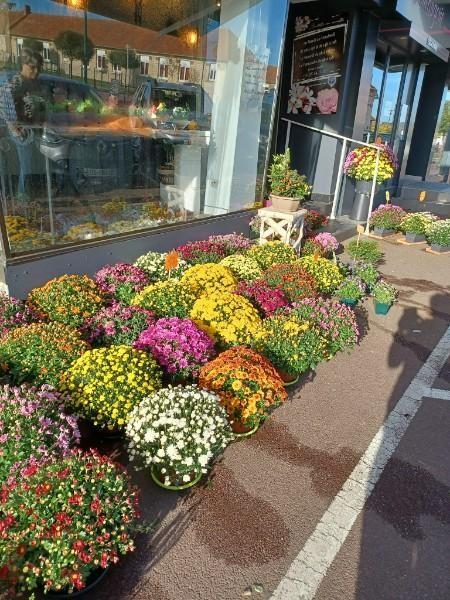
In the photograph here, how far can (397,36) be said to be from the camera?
10766 millimetres

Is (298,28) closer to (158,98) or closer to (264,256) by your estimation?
(158,98)

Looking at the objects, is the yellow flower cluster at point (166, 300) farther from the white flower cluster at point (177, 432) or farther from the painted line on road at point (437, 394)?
the painted line on road at point (437, 394)

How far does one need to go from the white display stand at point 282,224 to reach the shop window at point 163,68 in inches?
98.0

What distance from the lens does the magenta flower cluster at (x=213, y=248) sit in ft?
20.8

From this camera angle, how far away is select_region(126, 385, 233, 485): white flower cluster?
283 cm

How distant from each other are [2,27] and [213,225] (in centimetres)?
403

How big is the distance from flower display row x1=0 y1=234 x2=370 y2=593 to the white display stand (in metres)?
1.25

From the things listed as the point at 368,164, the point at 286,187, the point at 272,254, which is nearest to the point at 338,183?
the point at 368,164

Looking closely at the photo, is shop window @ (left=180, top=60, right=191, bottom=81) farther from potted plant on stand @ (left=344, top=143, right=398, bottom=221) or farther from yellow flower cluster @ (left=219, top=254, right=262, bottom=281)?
potted plant on stand @ (left=344, top=143, right=398, bottom=221)

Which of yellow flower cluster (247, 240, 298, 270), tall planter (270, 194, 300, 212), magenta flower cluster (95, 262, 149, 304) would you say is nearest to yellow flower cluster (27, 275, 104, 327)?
magenta flower cluster (95, 262, 149, 304)

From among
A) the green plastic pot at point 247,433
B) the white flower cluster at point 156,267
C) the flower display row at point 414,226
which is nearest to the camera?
the green plastic pot at point 247,433

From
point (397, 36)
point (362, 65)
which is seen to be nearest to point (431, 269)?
point (362, 65)

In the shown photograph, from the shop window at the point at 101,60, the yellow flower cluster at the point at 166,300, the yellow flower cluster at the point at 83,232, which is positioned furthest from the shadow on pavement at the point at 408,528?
the shop window at the point at 101,60

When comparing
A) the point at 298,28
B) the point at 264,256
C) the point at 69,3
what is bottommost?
the point at 264,256
